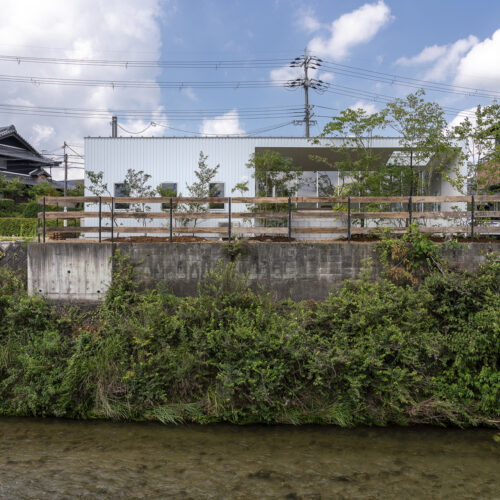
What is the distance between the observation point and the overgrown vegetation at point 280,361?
23.9 feet

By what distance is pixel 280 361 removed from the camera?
7477 millimetres

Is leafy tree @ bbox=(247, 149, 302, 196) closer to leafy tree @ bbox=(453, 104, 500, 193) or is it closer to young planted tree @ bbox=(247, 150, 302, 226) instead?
young planted tree @ bbox=(247, 150, 302, 226)

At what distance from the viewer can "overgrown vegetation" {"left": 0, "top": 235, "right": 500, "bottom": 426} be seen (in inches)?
286

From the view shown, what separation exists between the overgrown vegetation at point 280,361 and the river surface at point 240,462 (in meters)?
0.31

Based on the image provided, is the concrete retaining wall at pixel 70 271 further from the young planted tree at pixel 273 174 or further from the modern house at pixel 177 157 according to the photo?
the modern house at pixel 177 157

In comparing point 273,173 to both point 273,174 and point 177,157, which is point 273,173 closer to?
point 273,174

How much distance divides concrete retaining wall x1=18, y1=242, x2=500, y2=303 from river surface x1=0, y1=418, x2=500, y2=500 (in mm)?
2933

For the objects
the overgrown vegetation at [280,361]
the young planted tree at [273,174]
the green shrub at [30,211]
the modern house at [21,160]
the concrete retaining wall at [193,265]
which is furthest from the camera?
the modern house at [21,160]

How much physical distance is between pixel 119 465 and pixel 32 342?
3.69 meters

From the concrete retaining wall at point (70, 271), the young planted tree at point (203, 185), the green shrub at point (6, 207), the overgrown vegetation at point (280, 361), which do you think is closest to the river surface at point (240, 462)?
the overgrown vegetation at point (280, 361)

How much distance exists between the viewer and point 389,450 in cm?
653

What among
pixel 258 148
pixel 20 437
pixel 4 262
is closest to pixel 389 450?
pixel 20 437

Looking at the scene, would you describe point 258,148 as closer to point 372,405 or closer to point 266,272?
point 266,272

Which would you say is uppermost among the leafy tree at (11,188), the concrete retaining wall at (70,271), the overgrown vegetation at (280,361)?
the leafy tree at (11,188)
